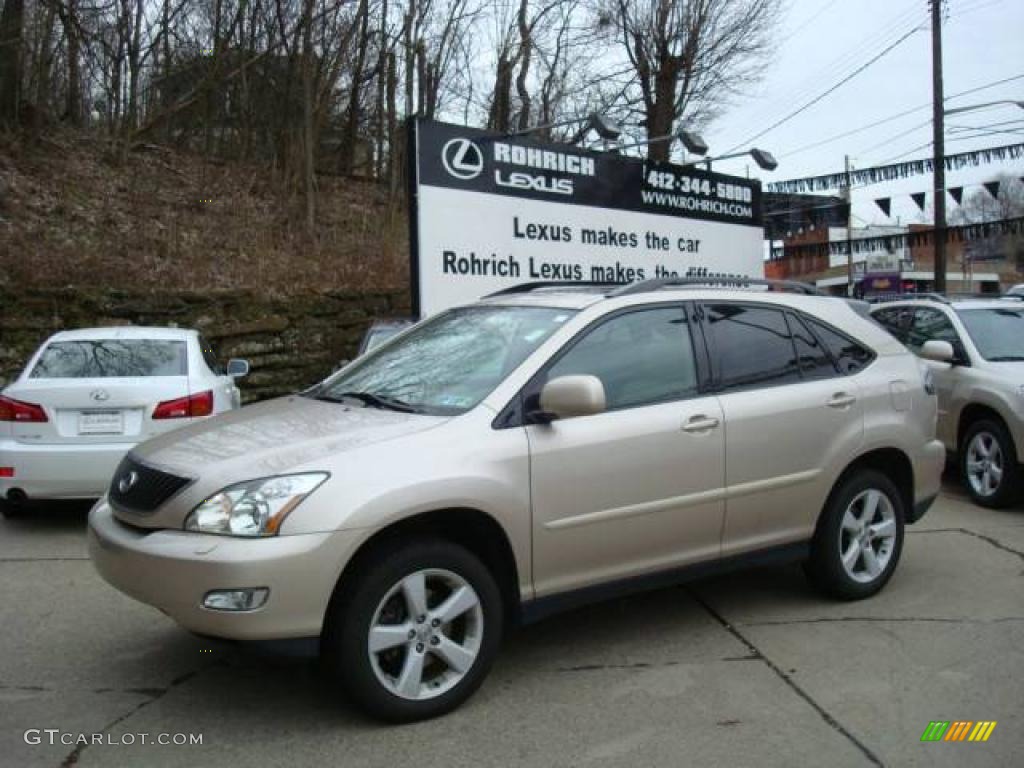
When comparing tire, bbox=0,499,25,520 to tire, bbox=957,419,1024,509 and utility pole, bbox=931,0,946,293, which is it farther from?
utility pole, bbox=931,0,946,293

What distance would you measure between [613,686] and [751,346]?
187 centimetres

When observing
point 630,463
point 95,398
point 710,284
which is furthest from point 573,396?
point 95,398

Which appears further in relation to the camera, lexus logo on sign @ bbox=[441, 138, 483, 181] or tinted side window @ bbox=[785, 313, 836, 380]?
lexus logo on sign @ bbox=[441, 138, 483, 181]

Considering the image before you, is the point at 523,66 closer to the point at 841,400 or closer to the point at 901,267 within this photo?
the point at 841,400

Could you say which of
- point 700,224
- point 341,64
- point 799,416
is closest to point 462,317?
point 799,416

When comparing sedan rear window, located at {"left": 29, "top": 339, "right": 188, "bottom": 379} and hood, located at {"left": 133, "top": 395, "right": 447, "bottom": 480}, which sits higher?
sedan rear window, located at {"left": 29, "top": 339, "right": 188, "bottom": 379}

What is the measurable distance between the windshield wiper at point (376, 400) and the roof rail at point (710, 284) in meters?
1.18

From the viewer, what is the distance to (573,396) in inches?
146

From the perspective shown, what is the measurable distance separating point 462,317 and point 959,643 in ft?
9.57

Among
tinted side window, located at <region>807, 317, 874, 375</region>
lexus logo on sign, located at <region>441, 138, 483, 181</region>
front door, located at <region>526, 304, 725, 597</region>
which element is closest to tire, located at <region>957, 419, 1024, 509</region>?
tinted side window, located at <region>807, 317, 874, 375</region>

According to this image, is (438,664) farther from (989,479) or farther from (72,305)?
(72,305)

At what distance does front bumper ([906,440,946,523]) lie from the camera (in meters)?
5.25

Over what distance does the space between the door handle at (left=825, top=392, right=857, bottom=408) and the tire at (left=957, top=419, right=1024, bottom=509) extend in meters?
3.30

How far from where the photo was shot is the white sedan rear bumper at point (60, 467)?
6465 millimetres
